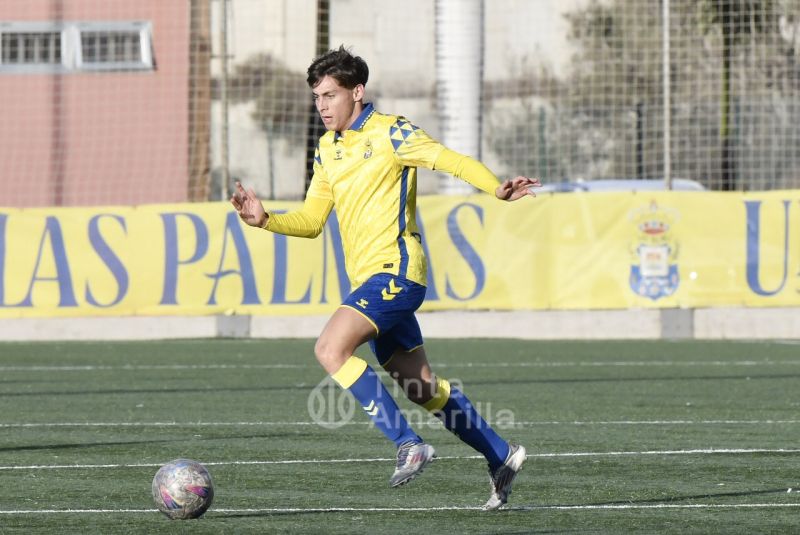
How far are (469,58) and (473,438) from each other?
1332cm

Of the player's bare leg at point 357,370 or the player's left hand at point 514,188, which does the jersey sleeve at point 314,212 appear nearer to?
the player's bare leg at point 357,370

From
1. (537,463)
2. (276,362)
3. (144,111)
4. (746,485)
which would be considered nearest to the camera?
(746,485)

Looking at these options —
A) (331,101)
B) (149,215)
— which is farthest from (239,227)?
(331,101)

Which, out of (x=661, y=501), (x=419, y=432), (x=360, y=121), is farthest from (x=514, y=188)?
(x=419, y=432)

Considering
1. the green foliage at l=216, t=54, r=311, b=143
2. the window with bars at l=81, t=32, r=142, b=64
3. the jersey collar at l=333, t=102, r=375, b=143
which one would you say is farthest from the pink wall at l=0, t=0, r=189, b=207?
the jersey collar at l=333, t=102, r=375, b=143

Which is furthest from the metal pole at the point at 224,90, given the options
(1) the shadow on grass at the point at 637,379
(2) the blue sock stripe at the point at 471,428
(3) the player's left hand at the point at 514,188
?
(3) the player's left hand at the point at 514,188

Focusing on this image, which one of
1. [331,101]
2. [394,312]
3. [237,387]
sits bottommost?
[237,387]

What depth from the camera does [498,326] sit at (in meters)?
17.7

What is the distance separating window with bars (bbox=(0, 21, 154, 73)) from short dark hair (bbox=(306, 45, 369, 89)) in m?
16.0

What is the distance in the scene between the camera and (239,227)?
17.4 meters

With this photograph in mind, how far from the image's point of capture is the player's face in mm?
7176

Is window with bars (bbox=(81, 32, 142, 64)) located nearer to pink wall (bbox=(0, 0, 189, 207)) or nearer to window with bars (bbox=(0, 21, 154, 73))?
window with bars (bbox=(0, 21, 154, 73))

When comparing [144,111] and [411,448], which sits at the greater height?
[144,111]

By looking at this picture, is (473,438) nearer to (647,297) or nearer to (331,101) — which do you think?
(331,101)
